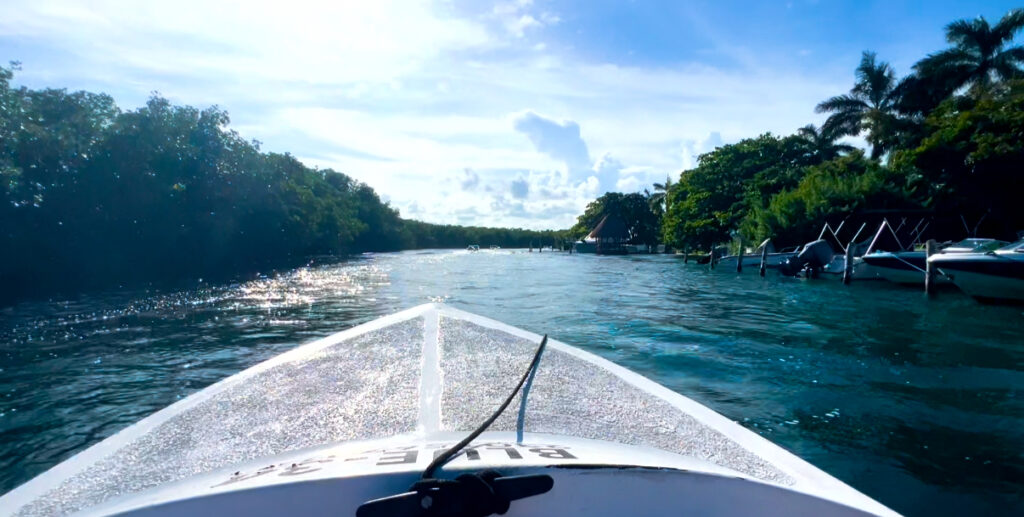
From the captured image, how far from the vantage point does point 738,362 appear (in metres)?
7.46

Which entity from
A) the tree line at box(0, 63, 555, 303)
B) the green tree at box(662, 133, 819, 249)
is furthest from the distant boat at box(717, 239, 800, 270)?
the tree line at box(0, 63, 555, 303)

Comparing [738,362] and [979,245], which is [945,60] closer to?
[979,245]

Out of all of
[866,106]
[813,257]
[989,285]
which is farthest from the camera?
[866,106]

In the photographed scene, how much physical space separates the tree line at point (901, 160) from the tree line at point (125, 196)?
29673mm

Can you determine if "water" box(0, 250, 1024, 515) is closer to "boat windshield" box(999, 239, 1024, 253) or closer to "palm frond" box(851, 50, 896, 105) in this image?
"boat windshield" box(999, 239, 1024, 253)

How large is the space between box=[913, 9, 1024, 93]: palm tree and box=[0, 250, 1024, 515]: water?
18.2m

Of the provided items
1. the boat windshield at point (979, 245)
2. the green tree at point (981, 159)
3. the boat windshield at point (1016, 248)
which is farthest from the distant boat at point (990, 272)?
the green tree at point (981, 159)

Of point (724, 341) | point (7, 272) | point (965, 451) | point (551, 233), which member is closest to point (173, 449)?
point (965, 451)

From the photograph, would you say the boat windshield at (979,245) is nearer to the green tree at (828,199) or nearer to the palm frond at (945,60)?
the green tree at (828,199)

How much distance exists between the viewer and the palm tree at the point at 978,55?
86.9ft

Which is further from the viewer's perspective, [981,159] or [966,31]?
[966,31]

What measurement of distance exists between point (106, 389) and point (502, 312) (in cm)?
824

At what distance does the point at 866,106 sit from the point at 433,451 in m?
40.5

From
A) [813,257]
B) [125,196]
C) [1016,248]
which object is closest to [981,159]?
[813,257]
